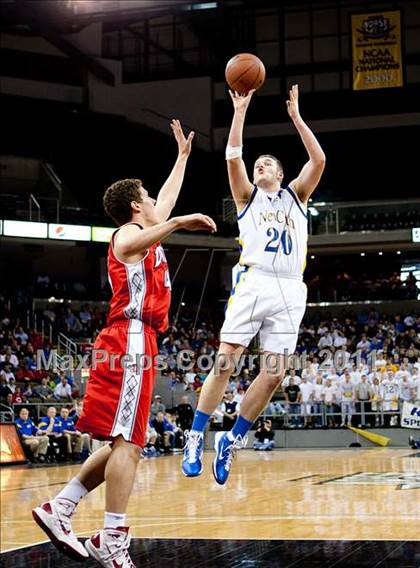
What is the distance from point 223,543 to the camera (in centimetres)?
860

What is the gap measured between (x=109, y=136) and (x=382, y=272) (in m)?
15.3

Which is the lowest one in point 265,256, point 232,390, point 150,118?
point 232,390

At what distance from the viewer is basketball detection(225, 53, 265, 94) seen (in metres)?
5.61

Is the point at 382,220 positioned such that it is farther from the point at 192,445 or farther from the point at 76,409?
the point at 192,445

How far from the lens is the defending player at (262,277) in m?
5.71

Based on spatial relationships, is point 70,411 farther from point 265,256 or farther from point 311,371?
point 265,256

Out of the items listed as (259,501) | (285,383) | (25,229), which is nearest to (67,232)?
(25,229)

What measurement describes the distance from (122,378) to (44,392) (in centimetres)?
1611

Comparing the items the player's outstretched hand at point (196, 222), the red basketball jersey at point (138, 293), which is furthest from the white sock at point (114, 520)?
the player's outstretched hand at point (196, 222)

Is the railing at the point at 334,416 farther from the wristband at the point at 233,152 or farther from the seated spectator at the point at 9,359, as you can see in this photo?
the wristband at the point at 233,152

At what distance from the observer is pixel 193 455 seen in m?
5.68

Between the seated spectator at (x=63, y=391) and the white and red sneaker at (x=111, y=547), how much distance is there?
15.1 m

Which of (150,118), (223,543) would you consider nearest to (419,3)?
(150,118)

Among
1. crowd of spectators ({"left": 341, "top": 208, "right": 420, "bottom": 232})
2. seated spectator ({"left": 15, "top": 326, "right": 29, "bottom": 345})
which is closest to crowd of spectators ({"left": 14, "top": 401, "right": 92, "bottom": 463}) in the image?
seated spectator ({"left": 15, "top": 326, "right": 29, "bottom": 345})
